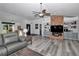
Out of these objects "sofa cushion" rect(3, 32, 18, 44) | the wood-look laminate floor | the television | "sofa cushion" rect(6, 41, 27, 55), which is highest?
the television

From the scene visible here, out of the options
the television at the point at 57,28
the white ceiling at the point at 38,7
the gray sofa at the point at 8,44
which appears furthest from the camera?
the television at the point at 57,28

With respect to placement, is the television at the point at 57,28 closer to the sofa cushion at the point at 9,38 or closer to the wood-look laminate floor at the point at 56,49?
the wood-look laminate floor at the point at 56,49

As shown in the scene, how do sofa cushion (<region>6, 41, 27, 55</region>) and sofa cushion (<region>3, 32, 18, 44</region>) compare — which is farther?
sofa cushion (<region>3, 32, 18, 44</region>)

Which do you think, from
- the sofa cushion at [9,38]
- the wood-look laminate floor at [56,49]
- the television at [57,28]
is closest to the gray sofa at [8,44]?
the sofa cushion at [9,38]

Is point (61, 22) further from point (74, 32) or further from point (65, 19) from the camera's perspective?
point (74, 32)

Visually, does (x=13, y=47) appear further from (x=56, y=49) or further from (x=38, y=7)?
(x=38, y=7)

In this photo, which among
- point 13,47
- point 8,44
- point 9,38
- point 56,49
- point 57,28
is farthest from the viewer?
point 57,28

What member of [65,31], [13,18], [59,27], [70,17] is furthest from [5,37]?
[70,17]

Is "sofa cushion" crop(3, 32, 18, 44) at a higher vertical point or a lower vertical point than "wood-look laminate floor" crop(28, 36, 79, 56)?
higher

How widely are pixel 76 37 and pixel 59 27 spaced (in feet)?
6.03

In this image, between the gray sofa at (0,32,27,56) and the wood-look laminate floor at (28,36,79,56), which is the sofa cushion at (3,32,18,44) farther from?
the wood-look laminate floor at (28,36,79,56)

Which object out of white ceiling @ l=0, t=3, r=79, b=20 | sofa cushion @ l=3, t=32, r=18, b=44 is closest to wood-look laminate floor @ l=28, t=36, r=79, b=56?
sofa cushion @ l=3, t=32, r=18, b=44

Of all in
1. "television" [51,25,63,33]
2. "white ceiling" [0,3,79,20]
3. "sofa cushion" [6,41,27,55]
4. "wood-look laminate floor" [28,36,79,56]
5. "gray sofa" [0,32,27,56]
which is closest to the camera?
"gray sofa" [0,32,27,56]

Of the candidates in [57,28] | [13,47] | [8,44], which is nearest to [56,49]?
[13,47]
